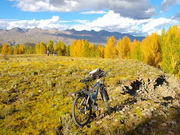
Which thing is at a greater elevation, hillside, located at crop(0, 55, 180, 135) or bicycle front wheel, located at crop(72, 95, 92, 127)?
bicycle front wheel, located at crop(72, 95, 92, 127)

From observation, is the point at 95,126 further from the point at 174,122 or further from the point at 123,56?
the point at 123,56

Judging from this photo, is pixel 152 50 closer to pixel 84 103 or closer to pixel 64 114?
pixel 64 114

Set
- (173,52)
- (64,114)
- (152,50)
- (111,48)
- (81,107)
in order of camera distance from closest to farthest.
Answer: (81,107) < (64,114) < (173,52) < (152,50) < (111,48)

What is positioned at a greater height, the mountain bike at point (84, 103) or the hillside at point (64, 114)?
the mountain bike at point (84, 103)

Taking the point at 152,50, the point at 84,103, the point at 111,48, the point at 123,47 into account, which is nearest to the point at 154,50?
the point at 152,50

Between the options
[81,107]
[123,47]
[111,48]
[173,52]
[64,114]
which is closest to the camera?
[81,107]

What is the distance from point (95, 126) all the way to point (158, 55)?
46.5 metres

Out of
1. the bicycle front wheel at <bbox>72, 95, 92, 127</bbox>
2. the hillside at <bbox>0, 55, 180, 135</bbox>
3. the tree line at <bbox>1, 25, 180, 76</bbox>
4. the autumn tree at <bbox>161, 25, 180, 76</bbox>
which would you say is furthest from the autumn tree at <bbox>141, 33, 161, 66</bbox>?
the bicycle front wheel at <bbox>72, 95, 92, 127</bbox>

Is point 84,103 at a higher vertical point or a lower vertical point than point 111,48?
higher

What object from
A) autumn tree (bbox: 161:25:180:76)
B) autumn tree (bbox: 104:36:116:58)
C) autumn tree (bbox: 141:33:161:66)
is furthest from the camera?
autumn tree (bbox: 104:36:116:58)

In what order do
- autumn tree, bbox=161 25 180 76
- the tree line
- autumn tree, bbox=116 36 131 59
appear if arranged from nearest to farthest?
autumn tree, bbox=161 25 180 76 < the tree line < autumn tree, bbox=116 36 131 59

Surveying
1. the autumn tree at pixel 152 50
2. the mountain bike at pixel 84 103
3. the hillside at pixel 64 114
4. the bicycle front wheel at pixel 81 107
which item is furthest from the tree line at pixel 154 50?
the bicycle front wheel at pixel 81 107

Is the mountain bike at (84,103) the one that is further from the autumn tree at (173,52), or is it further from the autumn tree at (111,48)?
the autumn tree at (111,48)

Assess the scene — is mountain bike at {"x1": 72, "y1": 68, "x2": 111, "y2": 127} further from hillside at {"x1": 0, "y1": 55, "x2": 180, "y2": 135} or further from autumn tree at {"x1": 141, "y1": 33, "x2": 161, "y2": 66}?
autumn tree at {"x1": 141, "y1": 33, "x2": 161, "y2": 66}
